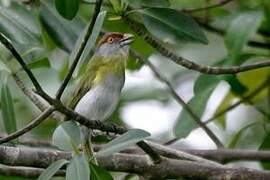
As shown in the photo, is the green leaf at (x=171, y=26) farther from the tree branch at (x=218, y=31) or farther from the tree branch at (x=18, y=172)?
the tree branch at (x=218, y=31)

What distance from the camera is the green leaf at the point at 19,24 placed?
175 inches

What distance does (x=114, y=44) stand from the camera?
17.0ft

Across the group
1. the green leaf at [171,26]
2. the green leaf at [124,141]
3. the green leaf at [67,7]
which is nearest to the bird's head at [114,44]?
the green leaf at [171,26]

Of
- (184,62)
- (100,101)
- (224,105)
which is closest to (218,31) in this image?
(224,105)

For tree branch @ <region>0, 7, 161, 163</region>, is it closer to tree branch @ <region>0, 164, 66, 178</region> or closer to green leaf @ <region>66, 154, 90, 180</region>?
green leaf @ <region>66, 154, 90, 180</region>

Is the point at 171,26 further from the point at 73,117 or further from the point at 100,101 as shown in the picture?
the point at 100,101

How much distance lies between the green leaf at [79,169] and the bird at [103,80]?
117 centimetres

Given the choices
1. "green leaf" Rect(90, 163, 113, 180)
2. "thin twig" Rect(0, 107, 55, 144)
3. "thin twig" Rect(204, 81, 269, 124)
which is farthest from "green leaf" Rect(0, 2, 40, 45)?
"thin twig" Rect(204, 81, 269, 124)

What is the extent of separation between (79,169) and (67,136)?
0.84 feet

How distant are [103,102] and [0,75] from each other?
696mm

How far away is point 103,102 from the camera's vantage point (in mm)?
4859

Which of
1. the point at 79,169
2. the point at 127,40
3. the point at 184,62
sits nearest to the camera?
the point at 79,169

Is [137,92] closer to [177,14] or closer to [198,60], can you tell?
[198,60]

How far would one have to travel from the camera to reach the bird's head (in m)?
5.04
